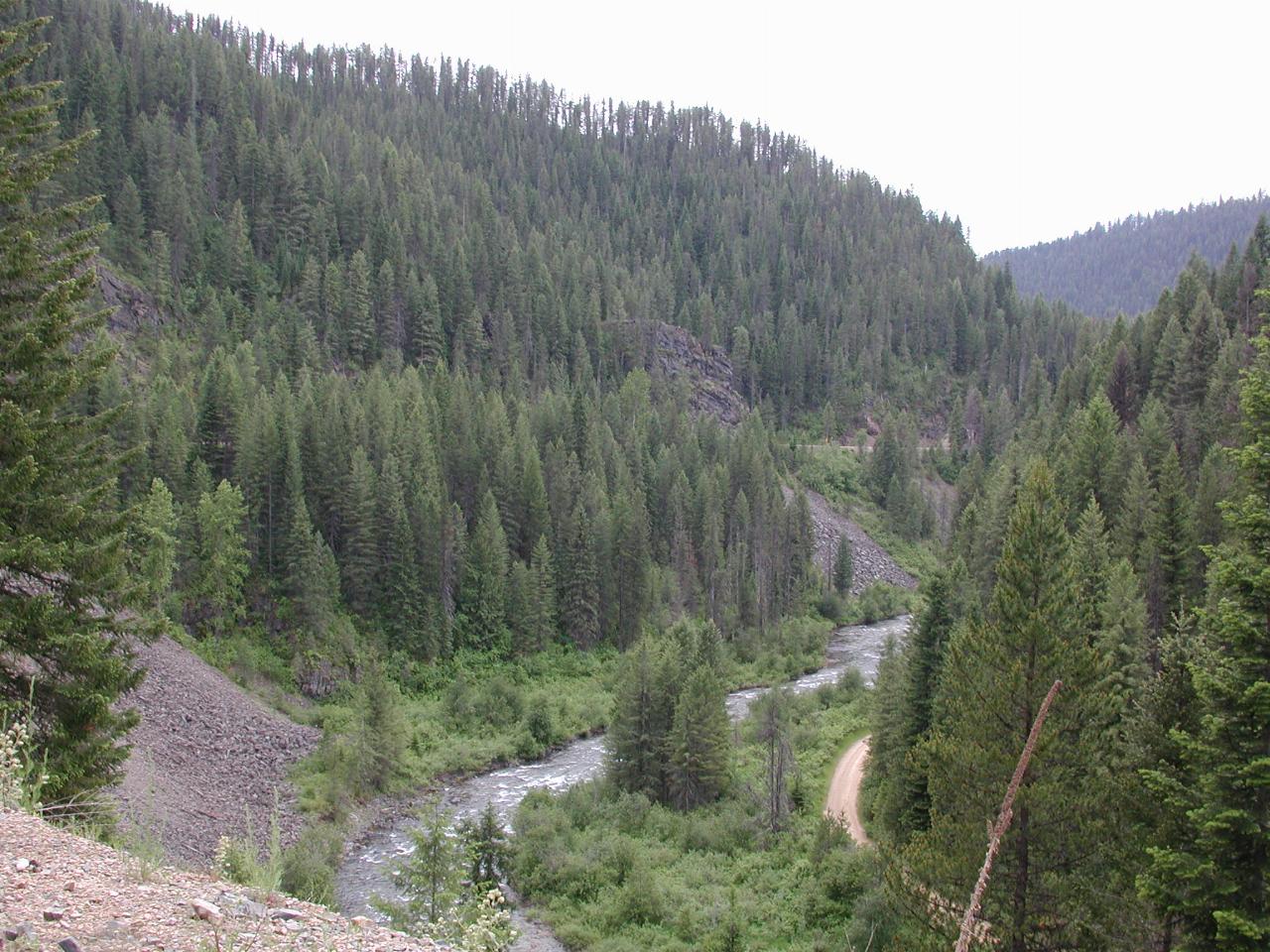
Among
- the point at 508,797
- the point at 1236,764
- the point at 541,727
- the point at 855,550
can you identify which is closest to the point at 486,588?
the point at 541,727

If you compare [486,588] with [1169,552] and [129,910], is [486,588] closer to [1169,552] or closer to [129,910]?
[1169,552]

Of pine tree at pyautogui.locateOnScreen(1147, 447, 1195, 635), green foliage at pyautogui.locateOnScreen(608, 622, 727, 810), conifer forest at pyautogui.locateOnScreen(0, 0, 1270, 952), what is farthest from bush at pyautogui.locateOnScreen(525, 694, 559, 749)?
pine tree at pyautogui.locateOnScreen(1147, 447, 1195, 635)

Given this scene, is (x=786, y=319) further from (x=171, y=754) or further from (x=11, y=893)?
(x=11, y=893)

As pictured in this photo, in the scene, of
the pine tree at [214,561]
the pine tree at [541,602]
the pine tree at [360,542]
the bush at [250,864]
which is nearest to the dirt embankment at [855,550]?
the pine tree at [541,602]

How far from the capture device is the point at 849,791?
137ft

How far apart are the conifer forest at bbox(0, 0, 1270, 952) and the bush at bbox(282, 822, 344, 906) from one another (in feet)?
0.96

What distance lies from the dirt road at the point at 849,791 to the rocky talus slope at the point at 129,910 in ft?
105

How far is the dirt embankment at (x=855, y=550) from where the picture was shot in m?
97.2

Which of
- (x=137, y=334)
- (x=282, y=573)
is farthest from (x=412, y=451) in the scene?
(x=137, y=334)

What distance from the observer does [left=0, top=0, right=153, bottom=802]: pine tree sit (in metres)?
11.5

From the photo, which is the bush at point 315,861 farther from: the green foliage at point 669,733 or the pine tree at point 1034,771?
the pine tree at point 1034,771

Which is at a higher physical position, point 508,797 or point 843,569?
point 508,797

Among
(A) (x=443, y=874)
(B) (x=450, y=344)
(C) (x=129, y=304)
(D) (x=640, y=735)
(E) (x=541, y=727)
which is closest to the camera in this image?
(A) (x=443, y=874)

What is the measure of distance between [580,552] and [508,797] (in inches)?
1170
